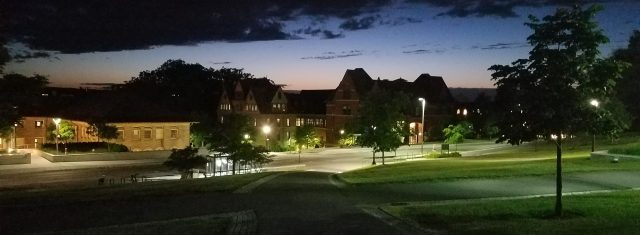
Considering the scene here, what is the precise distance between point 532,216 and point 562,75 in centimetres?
368

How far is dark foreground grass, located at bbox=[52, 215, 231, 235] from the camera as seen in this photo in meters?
13.6

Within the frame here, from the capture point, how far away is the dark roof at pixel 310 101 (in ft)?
296

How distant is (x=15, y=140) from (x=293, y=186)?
48790 millimetres

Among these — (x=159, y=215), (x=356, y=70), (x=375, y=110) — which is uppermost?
(x=356, y=70)

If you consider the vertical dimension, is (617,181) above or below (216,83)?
below

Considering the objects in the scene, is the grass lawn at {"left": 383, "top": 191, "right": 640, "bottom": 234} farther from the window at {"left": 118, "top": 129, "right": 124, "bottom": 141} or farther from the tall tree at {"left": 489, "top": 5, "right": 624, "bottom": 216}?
the window at {"left": 118, "top": 129, "right": 124, "bottom": 141}

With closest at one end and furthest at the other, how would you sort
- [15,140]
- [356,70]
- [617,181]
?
[617,181], [15,140], [356,70]

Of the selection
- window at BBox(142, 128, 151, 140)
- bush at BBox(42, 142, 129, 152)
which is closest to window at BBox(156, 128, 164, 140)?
window at BBox(142, 128, 151, 140)

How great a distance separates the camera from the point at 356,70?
280ft

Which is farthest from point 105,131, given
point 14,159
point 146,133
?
point 14,159

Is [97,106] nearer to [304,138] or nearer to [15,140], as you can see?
[15,140]

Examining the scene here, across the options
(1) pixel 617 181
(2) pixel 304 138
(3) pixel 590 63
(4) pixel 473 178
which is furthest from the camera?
(2) pixel 304 138

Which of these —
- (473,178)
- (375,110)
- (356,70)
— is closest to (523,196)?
(473,178)

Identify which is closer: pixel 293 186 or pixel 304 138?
A: pixel 293 186
